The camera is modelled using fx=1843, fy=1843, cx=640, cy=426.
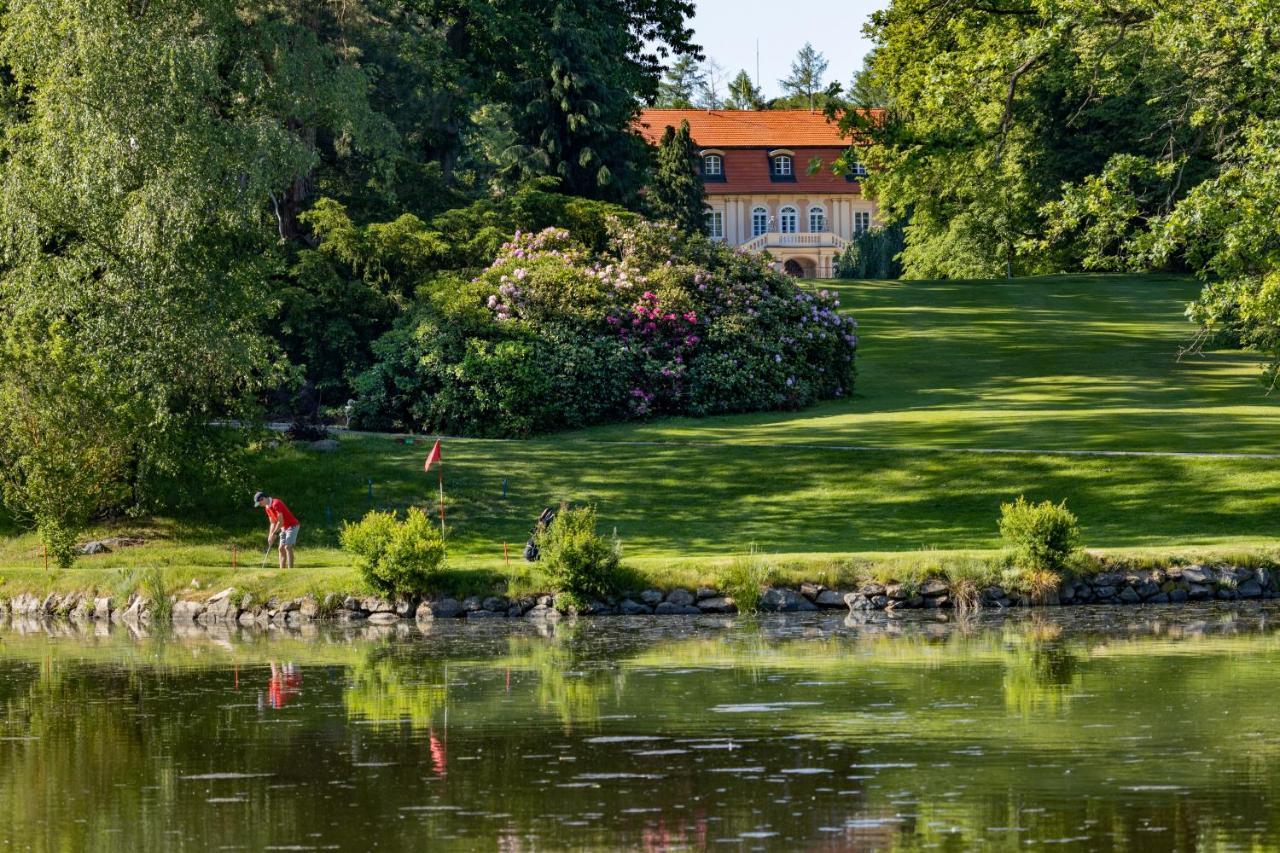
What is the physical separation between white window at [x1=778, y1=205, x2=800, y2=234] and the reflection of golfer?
296ft

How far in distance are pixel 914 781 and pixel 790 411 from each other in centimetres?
2647

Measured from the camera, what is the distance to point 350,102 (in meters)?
35.8

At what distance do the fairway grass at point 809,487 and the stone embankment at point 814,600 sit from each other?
31 cm

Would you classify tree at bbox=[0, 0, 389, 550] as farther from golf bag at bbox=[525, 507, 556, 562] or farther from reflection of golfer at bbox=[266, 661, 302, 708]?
reflection of golfer at bbox=[266, 661, 302, 708]

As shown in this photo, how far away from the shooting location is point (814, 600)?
82.9 feet

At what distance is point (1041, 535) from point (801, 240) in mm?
83221

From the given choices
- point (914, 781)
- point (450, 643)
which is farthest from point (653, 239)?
point (914, 781)

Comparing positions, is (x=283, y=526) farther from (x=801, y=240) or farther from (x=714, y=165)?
(x=714, y=165)

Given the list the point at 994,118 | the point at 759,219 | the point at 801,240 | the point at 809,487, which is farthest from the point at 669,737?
the point at 759,219

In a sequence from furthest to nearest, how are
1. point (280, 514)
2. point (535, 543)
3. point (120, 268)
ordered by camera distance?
point (120, 268) < point (280, 514) < point (535, 543)

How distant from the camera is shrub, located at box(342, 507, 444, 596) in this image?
83.8 feet

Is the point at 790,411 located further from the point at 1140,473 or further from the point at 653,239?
the point at 1140,473

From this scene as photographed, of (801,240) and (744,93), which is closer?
(801,240)

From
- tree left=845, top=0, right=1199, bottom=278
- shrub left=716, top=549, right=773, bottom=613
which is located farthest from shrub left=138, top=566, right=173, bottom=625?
tree left=845, top=0, right=1199, bottom=278
